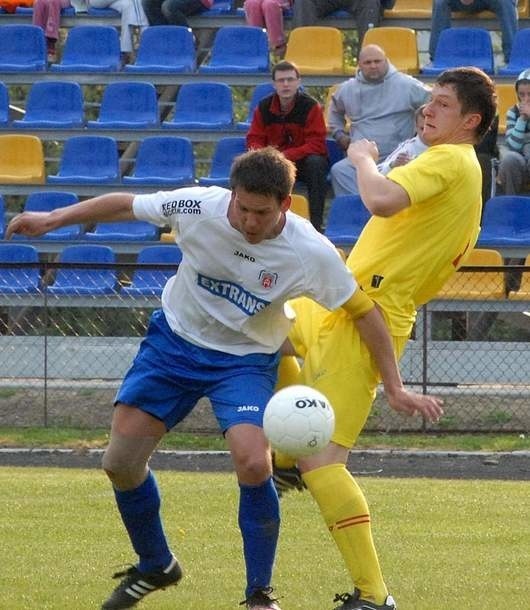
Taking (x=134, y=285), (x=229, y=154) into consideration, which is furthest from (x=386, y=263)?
(x=229, y=154)

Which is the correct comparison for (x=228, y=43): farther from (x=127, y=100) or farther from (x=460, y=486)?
(x=460, y=486)

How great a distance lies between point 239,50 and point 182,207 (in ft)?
35.7

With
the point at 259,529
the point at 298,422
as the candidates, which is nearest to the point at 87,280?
the point at 259,529

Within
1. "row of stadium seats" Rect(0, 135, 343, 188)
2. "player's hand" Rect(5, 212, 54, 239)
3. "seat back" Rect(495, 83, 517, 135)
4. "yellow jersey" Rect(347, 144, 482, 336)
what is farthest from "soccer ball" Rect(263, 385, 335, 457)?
"seat back" Rect(495, 83, 517, 135)

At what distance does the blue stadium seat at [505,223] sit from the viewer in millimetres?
13133

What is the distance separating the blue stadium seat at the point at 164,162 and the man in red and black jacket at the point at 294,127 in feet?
5.16

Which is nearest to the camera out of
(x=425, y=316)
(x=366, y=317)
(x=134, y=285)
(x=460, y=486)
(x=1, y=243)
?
(x=366, y=317)

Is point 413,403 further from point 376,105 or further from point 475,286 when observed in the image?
point 376,105

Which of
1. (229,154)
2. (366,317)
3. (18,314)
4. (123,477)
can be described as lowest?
(18,314)

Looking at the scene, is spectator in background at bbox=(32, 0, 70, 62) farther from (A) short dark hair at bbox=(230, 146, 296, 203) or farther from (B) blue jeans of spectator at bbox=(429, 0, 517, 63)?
(A) short dark hair at bbox=(230, 146, 296, 203)

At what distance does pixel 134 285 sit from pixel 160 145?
275 centimetres

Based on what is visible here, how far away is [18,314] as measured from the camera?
12930 mm

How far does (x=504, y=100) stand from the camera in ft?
Result: 48.6

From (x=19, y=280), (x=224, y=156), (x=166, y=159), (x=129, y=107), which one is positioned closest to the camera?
(x=19, y=280)
